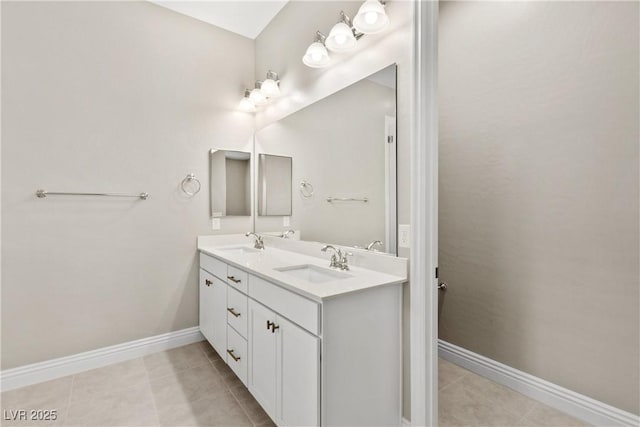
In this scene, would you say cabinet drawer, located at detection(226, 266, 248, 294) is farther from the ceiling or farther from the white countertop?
the ceiling

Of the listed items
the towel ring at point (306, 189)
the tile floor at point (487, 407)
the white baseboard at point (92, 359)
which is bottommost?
the tile floor at point (487, 407)

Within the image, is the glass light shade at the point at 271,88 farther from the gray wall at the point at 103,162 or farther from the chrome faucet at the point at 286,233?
the chrome faucet at the point at 286,233

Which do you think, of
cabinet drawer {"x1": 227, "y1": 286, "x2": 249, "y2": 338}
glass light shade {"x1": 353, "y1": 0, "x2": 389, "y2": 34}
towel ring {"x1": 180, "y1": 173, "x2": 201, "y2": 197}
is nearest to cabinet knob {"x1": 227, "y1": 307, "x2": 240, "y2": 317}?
cabinet drawer {"x1": 227, "y1": 286, "x2": 249, "y2": 338}

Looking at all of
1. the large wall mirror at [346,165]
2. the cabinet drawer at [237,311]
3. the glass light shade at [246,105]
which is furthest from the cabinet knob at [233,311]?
the glass light shade at [246,105]

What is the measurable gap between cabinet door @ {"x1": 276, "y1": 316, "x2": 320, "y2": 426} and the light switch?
0.62 m

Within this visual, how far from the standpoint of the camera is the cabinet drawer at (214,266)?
Result: 2074 millimetres

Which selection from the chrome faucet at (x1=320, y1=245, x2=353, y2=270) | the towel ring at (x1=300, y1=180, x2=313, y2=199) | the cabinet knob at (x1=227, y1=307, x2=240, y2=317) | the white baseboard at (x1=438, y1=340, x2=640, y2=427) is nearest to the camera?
the white baseboard at (x1=438, y1=340, x2=640, y2=427)

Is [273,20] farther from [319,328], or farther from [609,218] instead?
[609,218]

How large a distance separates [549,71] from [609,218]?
34.7 inches

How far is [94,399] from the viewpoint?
72.1 inches

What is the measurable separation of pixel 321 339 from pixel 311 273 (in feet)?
2.24

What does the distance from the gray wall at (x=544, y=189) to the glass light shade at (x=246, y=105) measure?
1.65m

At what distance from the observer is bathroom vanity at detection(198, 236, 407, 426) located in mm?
1231

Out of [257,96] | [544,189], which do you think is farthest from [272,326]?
[257,96]
